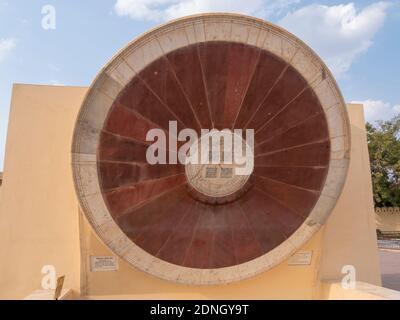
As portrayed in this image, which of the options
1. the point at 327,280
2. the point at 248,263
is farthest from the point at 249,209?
the point at 327,280

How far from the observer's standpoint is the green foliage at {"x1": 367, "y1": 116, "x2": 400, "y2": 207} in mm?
29094

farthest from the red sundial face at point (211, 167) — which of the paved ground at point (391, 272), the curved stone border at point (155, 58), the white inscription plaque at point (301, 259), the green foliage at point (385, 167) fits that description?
the green foliage at point (385, 167)

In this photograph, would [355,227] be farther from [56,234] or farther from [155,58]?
[56,234]

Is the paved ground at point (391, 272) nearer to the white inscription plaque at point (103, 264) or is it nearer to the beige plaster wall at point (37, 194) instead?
the white inscription plaque at point (103, 264)

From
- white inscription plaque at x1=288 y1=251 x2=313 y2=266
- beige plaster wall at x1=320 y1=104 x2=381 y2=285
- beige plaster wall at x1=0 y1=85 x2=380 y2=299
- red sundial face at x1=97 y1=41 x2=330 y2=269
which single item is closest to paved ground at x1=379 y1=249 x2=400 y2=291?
beige plaster wall at x1=320 y1=104 x2=381 y2=285

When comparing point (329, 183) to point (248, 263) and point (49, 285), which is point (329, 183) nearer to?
point (248, 263)

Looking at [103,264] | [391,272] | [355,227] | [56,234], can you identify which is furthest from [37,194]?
[391,272]

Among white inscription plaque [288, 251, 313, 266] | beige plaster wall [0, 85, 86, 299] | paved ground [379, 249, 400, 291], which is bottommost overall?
paved ground [379, 249, 400, 291]

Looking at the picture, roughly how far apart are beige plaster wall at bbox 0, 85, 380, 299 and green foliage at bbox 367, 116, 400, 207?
26.9 meters

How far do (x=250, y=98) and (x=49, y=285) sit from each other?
4.72 meters

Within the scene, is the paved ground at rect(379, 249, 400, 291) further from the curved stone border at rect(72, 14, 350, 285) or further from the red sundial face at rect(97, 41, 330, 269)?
the red sundial face at rect(97, 41, 330, 269)

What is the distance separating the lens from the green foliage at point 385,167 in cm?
2909

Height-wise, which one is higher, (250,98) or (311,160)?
(250,98)

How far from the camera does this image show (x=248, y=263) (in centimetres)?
535
